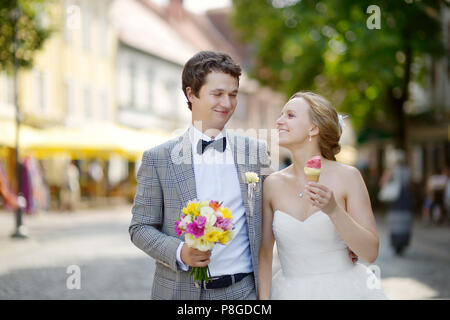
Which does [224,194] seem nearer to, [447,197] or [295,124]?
[295,124]

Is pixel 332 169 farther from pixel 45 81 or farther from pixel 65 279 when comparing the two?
pixel 45 81

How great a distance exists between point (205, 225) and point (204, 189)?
1.70 feet

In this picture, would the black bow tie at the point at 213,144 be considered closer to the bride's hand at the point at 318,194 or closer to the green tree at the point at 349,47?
the bride's hand at the point at 318,194

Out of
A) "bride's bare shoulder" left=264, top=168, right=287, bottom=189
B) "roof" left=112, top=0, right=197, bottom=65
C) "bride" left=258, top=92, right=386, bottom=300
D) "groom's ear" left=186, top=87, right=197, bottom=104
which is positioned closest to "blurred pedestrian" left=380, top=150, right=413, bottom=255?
"bride" left=258, top=92, right=386, bottom=300

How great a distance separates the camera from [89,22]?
34906mm

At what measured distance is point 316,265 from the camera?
138 inches

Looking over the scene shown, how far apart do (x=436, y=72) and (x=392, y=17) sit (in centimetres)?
1403

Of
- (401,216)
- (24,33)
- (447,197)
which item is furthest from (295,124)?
(447,197)

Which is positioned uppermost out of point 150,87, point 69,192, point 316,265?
point 150,87

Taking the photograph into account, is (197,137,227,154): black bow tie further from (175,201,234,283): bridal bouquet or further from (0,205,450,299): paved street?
(0,205,450,299): paved street

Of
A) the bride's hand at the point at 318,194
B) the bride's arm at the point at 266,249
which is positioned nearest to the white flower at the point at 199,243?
the bride's hand at the point at 318,194

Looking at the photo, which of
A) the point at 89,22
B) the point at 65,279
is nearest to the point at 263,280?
the point at 65,279

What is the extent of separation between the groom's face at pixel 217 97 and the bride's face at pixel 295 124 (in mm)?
285

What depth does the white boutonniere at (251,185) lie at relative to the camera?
3.29 meters
